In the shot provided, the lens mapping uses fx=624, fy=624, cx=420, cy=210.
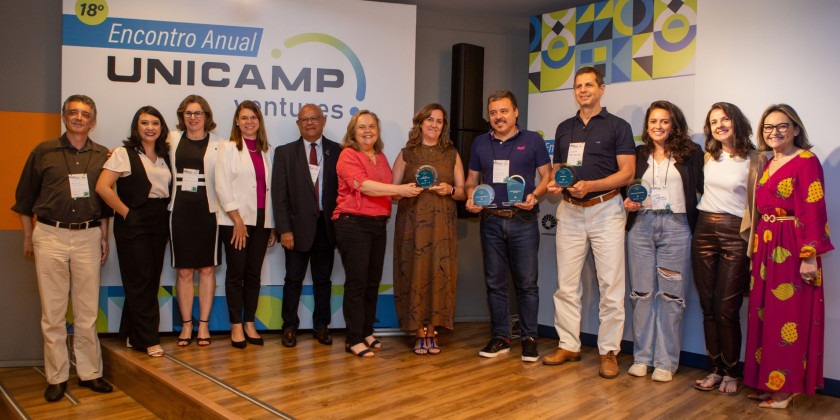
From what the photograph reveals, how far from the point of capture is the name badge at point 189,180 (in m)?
4.25

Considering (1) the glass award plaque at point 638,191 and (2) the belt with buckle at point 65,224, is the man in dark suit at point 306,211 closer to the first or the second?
(2) the belt with buckle at point 65,224

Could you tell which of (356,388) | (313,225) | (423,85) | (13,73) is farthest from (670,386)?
(13,73)

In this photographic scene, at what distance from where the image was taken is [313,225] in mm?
4402

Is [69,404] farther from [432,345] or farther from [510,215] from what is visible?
[510,215]

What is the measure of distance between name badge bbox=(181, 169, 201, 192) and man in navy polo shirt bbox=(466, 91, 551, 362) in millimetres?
1879

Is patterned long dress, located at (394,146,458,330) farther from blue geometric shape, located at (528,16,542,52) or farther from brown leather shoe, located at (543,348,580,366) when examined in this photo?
blue geometric shape, located at (528,16,542,52)

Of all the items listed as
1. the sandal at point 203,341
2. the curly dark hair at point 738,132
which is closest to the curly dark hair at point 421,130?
the curly dark hair at point 738,132

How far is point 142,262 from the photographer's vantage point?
409 centimetres

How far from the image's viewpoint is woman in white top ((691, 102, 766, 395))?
3.50 metres

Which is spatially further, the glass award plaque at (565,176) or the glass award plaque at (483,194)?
the glass award plaque at (483,194)

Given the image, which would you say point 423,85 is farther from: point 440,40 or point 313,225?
point 313,225

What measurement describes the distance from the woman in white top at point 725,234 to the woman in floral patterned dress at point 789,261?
134 mm

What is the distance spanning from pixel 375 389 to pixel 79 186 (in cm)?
209

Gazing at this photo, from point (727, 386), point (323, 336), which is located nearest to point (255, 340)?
point (323, 336)
